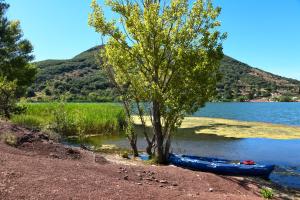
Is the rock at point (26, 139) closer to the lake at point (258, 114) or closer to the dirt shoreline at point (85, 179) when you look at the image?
the dirt shoreline at point (85, 179)

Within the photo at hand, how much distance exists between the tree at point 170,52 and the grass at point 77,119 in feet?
36.9

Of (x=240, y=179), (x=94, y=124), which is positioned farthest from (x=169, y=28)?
(x=94, y=124)

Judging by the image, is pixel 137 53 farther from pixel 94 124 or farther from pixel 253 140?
pixel 253 140

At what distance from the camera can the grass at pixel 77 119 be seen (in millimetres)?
31075

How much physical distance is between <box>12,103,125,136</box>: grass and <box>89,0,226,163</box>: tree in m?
11.2

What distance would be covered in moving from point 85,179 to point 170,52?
1004 centimetres

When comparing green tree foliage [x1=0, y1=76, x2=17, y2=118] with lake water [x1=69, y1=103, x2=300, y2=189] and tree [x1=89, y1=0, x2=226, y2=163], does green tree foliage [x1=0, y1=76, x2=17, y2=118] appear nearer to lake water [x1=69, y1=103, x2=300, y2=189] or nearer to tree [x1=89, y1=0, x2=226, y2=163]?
lake water [x1=69, y1=103, x2=300, y2=189]

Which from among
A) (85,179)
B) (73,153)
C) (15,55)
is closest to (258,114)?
(15,55)

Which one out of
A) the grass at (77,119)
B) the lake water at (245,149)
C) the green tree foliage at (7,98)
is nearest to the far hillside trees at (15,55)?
the grass at (77,119)

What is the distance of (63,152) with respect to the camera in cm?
1506

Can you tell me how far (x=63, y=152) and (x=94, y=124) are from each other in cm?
2123

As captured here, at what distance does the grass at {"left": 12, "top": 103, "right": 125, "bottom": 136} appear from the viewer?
31075 millimetres

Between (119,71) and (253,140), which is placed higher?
(119,71)

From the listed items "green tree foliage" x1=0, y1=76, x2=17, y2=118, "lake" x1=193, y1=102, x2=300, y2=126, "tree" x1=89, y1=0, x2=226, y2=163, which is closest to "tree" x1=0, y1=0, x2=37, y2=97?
"green tree foliage" x1=0, y1=76, x2=17, y2=118
